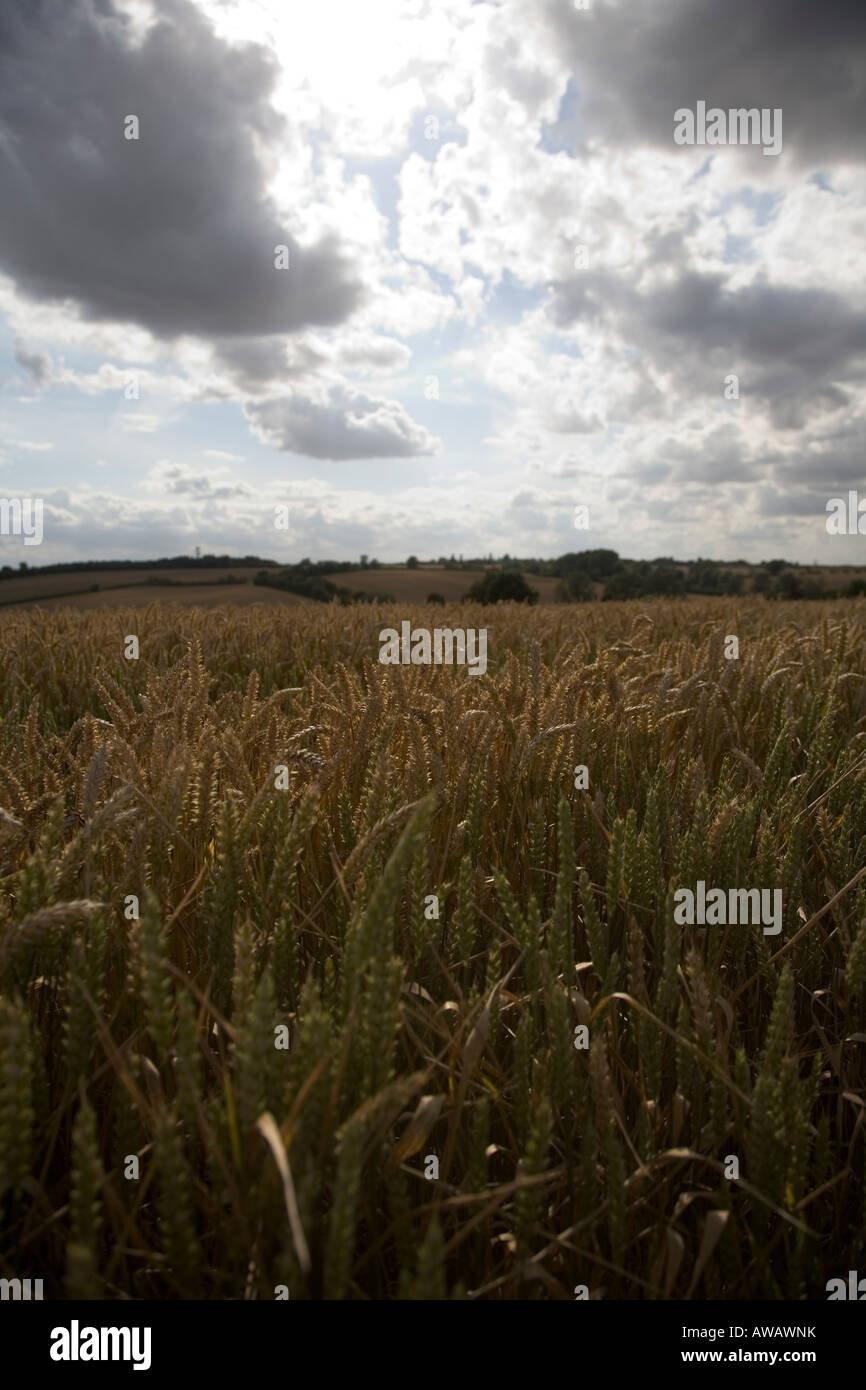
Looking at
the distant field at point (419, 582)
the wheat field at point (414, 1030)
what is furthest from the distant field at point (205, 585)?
the wheat field at point (414, 1030)

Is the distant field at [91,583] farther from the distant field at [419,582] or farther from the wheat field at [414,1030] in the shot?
the wheat field at [414,1030]

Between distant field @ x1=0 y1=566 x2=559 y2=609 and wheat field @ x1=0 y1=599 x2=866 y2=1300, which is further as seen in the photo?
distant field @ x1=0 y1=566 x2=559 y2=609

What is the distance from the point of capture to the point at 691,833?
156 centimetres

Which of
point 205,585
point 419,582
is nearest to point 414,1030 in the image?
point 205,585

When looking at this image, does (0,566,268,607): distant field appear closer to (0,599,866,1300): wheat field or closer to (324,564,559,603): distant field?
(324,564,559,603): distant field

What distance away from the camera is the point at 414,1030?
1417 mm

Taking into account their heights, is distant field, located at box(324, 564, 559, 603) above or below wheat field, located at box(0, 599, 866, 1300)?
above

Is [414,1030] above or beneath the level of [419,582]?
beneath

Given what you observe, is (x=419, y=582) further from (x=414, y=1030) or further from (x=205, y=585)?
(x=414, y=1030)

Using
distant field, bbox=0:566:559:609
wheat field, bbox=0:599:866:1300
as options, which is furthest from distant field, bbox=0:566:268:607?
wheat field, bbox=0:599:866:1300

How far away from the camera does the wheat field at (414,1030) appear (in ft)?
2.78

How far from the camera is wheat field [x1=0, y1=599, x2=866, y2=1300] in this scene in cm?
85
